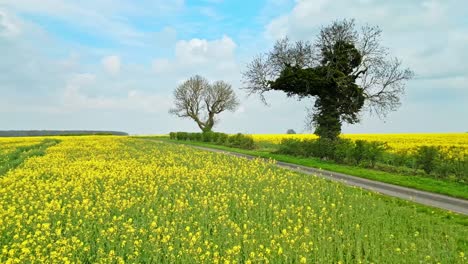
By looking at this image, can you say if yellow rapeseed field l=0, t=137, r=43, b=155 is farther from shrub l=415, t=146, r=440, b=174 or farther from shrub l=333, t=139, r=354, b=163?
shrub l=415, t=146, r=440, b=174

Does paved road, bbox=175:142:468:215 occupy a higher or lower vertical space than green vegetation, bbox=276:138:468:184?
lower

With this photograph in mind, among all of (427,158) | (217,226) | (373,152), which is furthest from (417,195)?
(217,226)

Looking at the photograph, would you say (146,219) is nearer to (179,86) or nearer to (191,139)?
(191,139)

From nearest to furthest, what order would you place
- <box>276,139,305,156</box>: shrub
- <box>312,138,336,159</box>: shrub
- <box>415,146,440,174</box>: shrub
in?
<box>415,146,440,174</box>: shrub, <box>312,138,336,159</box>: shrub, <box>276,139,305,156</box>: shrub

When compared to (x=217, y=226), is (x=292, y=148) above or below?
above

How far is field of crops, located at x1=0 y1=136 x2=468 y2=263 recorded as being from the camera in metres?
9.32

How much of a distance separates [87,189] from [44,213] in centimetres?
338

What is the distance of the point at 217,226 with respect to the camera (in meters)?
11.3

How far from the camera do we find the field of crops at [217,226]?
9.32m

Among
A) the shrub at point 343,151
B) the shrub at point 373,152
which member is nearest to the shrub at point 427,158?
the shrub at point 373,152

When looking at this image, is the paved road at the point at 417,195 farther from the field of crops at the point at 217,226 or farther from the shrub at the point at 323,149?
the shrub at the point at 323,149

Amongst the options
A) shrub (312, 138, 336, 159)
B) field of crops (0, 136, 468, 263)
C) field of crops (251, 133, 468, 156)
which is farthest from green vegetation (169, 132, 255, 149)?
field of crops (0, 136, 468, 263)

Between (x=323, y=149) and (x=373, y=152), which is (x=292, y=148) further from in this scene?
(x=373, y=152)

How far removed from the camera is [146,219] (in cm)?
1213
